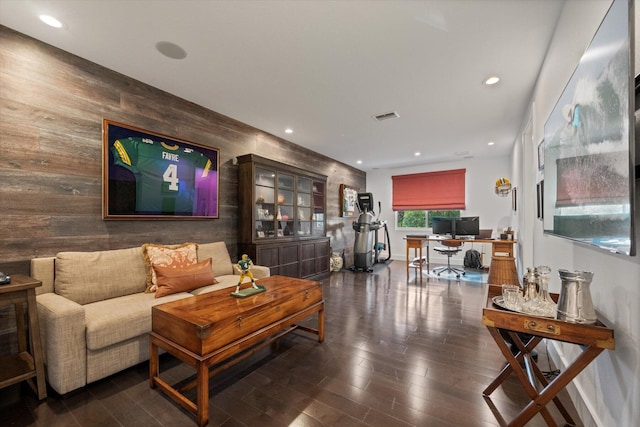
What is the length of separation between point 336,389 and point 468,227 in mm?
4235

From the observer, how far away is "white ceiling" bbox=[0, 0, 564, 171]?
6.19 feet

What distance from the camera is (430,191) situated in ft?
23.3

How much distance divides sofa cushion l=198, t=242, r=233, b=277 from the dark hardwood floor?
1103 millimetres

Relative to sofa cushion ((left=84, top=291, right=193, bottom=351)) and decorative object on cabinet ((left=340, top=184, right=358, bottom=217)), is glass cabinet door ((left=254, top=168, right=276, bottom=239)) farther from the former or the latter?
decorative object on cabinet ((left=340, top=184, right=358, bottom=217))

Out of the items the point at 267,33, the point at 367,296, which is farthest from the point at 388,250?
the point at 267,33

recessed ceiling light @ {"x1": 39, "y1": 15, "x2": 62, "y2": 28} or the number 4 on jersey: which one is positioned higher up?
recessed ceiling light @ {"x1": 39, "y1": 15, "x2": 62, "y2": 28}

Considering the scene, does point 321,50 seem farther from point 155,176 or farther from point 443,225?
point 443,225

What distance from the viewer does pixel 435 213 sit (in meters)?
7.27

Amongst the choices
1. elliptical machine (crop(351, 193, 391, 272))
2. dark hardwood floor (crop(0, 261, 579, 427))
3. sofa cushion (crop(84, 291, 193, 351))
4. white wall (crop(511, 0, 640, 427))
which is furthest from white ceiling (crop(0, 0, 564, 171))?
elliptical machine (crop(351, 193, 391, 272))

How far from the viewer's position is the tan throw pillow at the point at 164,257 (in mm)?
2570

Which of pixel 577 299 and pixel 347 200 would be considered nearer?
pixel 577 299

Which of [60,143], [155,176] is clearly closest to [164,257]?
[155,176]

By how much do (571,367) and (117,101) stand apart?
396 centimetres

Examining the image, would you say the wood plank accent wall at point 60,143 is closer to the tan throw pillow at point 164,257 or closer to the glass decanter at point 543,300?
the tan throw pillow at point 164,257
